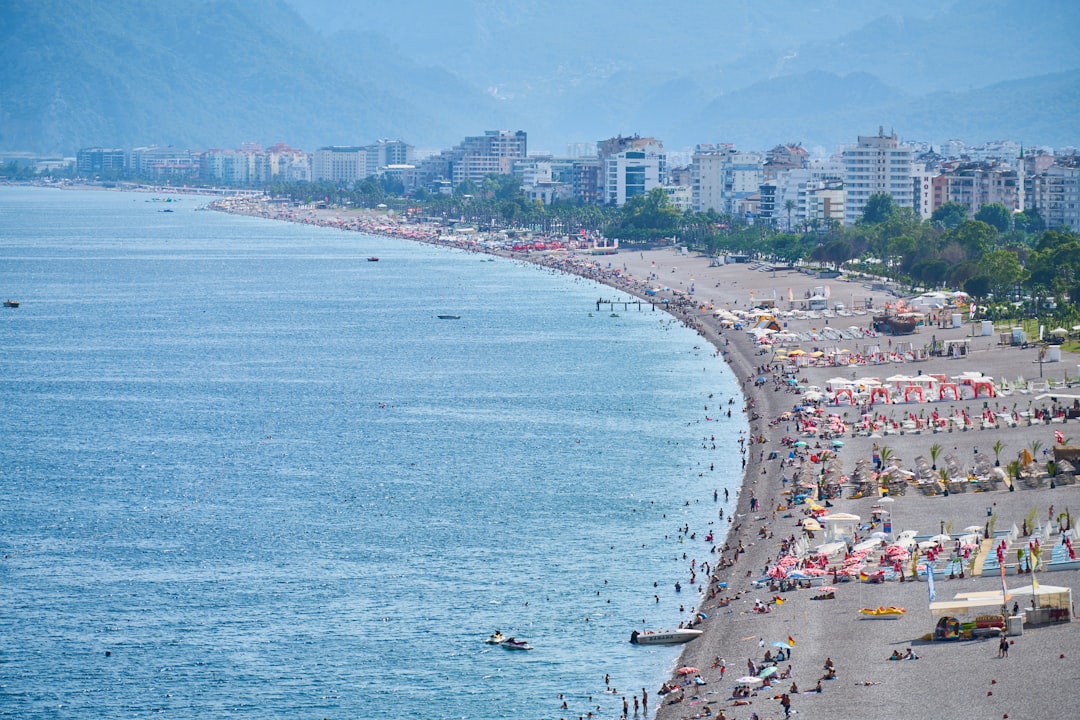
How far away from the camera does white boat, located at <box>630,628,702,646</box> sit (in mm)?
36406

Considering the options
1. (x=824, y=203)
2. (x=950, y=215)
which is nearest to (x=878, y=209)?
(x=950, y=215)

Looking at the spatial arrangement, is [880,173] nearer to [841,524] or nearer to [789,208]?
[789,208]

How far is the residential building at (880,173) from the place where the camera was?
14138 centimetres

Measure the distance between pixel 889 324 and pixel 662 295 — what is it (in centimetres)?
2795

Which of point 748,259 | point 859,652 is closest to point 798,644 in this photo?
point 859,652

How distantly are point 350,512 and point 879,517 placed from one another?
14.8m

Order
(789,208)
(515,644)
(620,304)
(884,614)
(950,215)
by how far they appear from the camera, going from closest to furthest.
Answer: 1. (884,614)
2. (515,644)
3. (620,304)
4. (950,215)
5. (789,208)

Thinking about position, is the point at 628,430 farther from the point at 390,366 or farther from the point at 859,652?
the point at 859,652

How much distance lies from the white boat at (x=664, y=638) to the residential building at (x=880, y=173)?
356 feet

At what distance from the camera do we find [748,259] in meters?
127

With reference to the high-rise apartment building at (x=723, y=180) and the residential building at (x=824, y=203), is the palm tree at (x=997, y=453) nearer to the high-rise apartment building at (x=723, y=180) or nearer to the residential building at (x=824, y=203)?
the residential building at (x=824, y=203)

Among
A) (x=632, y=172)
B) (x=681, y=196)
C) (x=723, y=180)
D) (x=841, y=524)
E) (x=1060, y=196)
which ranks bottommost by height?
(x=841, y=524)

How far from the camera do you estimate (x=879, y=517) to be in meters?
43.7

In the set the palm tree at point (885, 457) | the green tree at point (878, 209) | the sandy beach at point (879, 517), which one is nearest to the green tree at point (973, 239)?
the sandy beach at point (879, 517)
